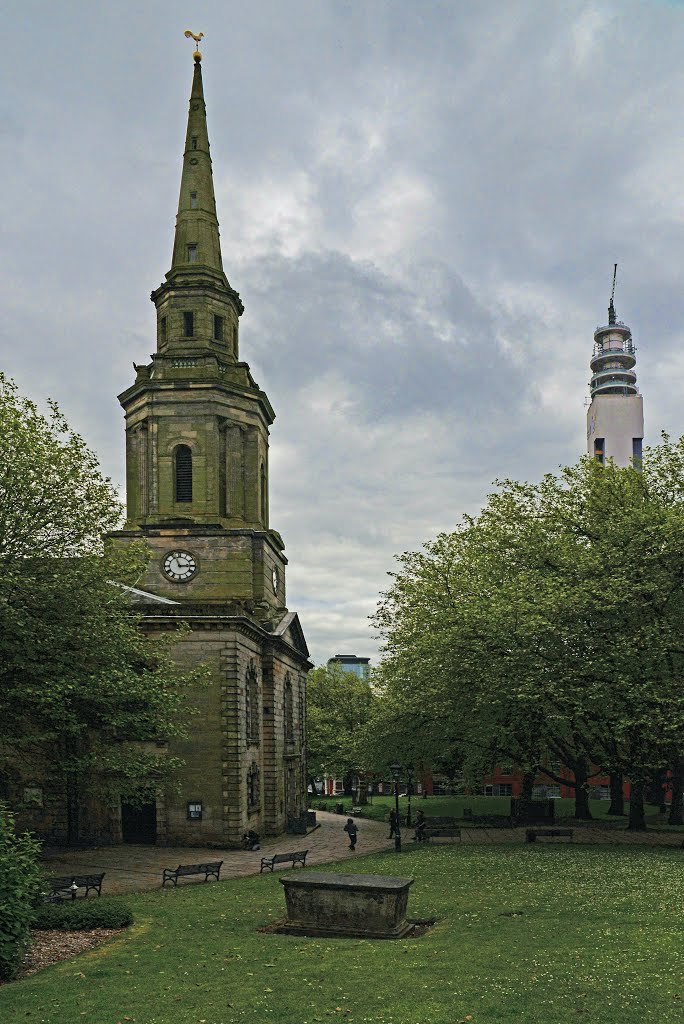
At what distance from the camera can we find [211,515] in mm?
47688

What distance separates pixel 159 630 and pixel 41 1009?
26.7m

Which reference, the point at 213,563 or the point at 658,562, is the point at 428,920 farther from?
the point at 213,563

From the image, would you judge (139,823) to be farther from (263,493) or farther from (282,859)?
(263,493)

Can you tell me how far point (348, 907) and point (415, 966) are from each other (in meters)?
4.10

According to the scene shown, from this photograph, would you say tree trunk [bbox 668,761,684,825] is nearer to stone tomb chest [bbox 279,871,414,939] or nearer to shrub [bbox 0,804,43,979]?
stone tomb chest [bbox 279,871,414,939]

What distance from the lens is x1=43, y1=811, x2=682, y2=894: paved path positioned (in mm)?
30469

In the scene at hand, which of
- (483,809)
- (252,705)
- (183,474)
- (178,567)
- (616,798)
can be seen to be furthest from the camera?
(483,809)

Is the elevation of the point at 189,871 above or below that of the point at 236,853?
above

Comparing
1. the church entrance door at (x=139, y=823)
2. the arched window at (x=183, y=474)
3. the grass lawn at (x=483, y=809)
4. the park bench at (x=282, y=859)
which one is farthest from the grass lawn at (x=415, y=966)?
the grass lawn at (x=483, y=809)

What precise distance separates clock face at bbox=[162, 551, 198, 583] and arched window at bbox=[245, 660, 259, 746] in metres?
5.87

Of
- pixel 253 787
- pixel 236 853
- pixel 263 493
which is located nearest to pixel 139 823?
pixel 236 853

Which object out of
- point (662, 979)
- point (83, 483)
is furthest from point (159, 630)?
point (662, 979)

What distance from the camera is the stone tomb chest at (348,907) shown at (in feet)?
63.8

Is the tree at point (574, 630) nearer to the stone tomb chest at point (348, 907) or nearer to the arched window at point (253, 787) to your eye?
the arched window at point (253, 787)
